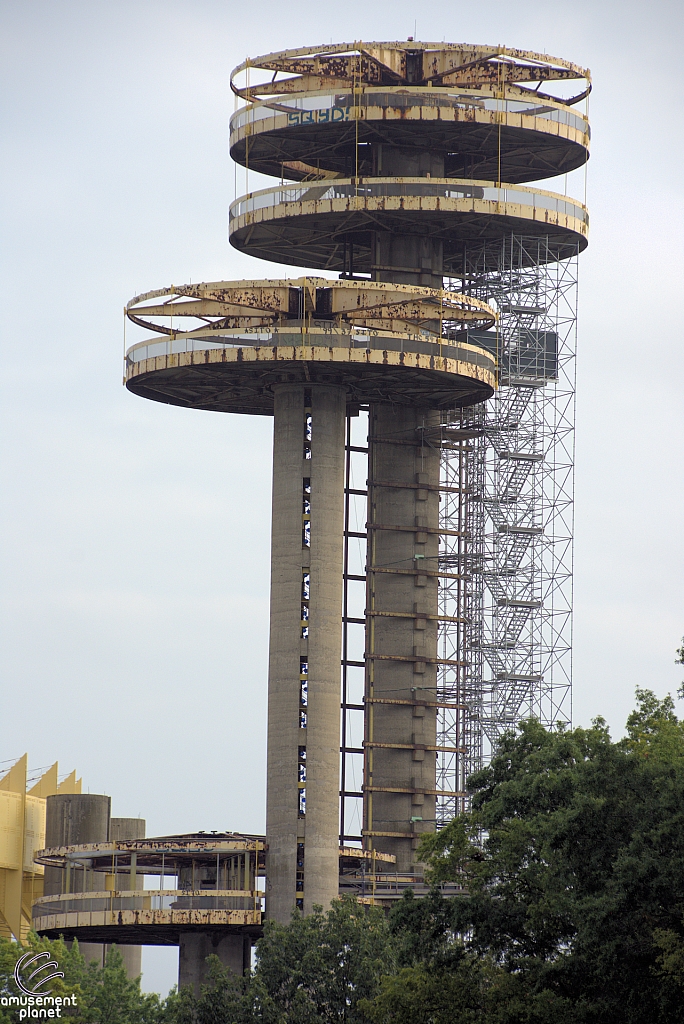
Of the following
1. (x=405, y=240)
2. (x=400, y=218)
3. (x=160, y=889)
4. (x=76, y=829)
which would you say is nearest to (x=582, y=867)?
(x=160, y=889)

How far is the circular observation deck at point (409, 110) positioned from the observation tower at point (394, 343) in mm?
139

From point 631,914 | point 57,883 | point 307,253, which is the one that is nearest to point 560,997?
point 631,914

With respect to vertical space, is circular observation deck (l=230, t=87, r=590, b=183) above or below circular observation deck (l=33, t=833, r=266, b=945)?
A: above

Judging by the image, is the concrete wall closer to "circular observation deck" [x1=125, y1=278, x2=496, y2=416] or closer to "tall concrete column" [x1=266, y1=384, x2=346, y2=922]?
"tall concrete column" [x1=266, y1=384, x2=346, y2=922]

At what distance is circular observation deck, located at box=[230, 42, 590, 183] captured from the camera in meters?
127

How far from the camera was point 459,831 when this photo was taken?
82.0m

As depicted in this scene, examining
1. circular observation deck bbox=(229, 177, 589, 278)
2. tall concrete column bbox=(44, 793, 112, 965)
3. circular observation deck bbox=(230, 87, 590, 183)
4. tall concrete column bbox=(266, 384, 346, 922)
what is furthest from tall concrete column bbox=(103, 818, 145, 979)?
circular observation deck bbox=(230, 87, 590, 183)

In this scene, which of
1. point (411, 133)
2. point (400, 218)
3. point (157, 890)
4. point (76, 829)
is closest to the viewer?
point (157, 890)

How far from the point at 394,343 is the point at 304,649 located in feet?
56.8

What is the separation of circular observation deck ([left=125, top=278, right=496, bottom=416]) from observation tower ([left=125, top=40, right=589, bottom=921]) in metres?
0.15

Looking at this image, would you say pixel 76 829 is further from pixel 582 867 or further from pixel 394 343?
pixel 582 867

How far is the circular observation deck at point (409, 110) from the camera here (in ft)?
418

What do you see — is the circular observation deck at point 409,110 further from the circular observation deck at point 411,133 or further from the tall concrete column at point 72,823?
the tall concrete column at point 72,823

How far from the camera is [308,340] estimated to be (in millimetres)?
115438
